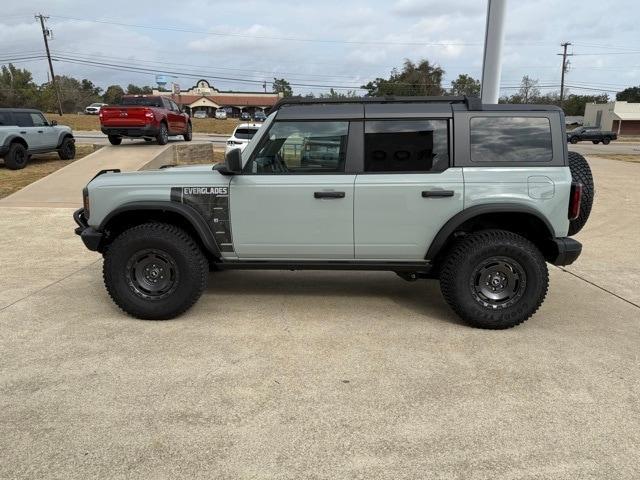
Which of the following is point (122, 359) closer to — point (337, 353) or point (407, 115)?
point (337, 353)

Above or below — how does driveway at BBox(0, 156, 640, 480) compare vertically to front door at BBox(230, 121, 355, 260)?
below

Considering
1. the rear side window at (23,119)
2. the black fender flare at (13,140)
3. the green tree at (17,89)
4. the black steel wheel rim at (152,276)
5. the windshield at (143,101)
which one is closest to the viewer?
the black steel wheel rim at (152,276)

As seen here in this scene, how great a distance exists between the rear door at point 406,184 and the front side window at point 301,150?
251mm

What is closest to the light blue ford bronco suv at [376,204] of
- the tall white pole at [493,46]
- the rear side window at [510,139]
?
the rear side window at [510,139]

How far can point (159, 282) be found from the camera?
450 centimetres

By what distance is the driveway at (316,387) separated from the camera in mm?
2645

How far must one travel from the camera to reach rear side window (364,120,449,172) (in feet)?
13.8

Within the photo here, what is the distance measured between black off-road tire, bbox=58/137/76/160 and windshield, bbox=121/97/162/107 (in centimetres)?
228

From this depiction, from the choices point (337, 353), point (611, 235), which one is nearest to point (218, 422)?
point (337, 353)

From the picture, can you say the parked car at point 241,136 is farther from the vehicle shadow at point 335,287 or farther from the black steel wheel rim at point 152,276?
the black steel wheel rim at point 152,276

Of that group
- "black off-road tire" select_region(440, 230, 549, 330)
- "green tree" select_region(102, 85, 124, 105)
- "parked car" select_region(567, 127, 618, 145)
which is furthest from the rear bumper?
"green tree" select_region(102, 85, 124, 105)

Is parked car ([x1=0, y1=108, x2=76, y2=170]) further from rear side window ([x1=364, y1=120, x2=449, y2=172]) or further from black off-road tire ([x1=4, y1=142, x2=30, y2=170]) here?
rear side window ([x1=364, y1=120, x2=449, y2=172])

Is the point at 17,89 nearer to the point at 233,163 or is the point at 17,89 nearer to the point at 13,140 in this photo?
the point at 13,140

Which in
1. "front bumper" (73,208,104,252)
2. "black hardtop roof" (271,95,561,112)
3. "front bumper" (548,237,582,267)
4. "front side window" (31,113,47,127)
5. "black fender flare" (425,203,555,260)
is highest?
"black hardtop roof" (271,95,561,112)
